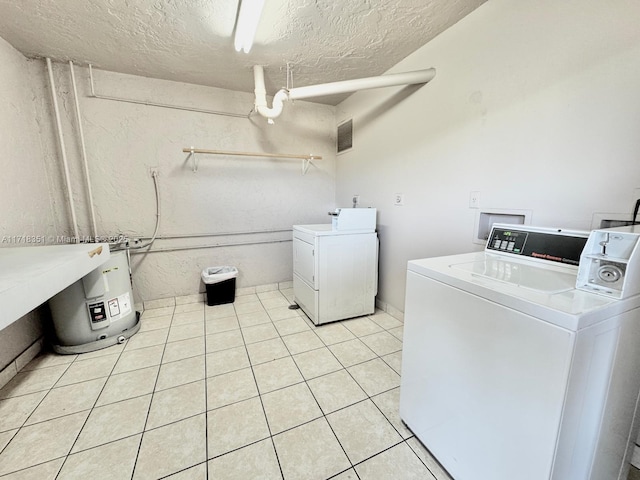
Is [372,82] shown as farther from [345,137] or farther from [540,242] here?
[540,242]

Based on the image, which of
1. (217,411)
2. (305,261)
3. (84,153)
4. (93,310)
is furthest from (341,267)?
(84,153)

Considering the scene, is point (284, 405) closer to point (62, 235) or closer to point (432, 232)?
point (432, 232)

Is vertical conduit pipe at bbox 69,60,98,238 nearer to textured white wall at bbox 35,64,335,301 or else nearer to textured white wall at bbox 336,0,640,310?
textured white wall at bbox 35,64,335,301

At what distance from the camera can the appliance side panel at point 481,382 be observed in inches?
28.8

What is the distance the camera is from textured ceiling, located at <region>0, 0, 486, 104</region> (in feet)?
5.27

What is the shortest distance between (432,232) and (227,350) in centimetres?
193

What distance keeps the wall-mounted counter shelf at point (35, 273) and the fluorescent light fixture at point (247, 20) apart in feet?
5.55

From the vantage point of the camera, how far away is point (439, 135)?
1.96 m

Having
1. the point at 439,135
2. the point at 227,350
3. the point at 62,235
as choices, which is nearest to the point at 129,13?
the point at 62,235

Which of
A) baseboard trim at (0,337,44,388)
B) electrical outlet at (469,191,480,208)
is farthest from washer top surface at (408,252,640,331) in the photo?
baseboard trim at (0,337,44,388)

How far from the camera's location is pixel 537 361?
29.3 inches

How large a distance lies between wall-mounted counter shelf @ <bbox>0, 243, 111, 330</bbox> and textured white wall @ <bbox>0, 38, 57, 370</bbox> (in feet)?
1.70

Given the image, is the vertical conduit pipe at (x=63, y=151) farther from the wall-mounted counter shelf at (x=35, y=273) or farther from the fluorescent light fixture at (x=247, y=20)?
the fluorescent light fixture at (x=247, y=20)

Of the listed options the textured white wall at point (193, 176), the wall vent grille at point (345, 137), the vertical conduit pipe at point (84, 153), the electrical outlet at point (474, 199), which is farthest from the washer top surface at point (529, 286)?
the vertical conduit pipe at point (84, 153)
